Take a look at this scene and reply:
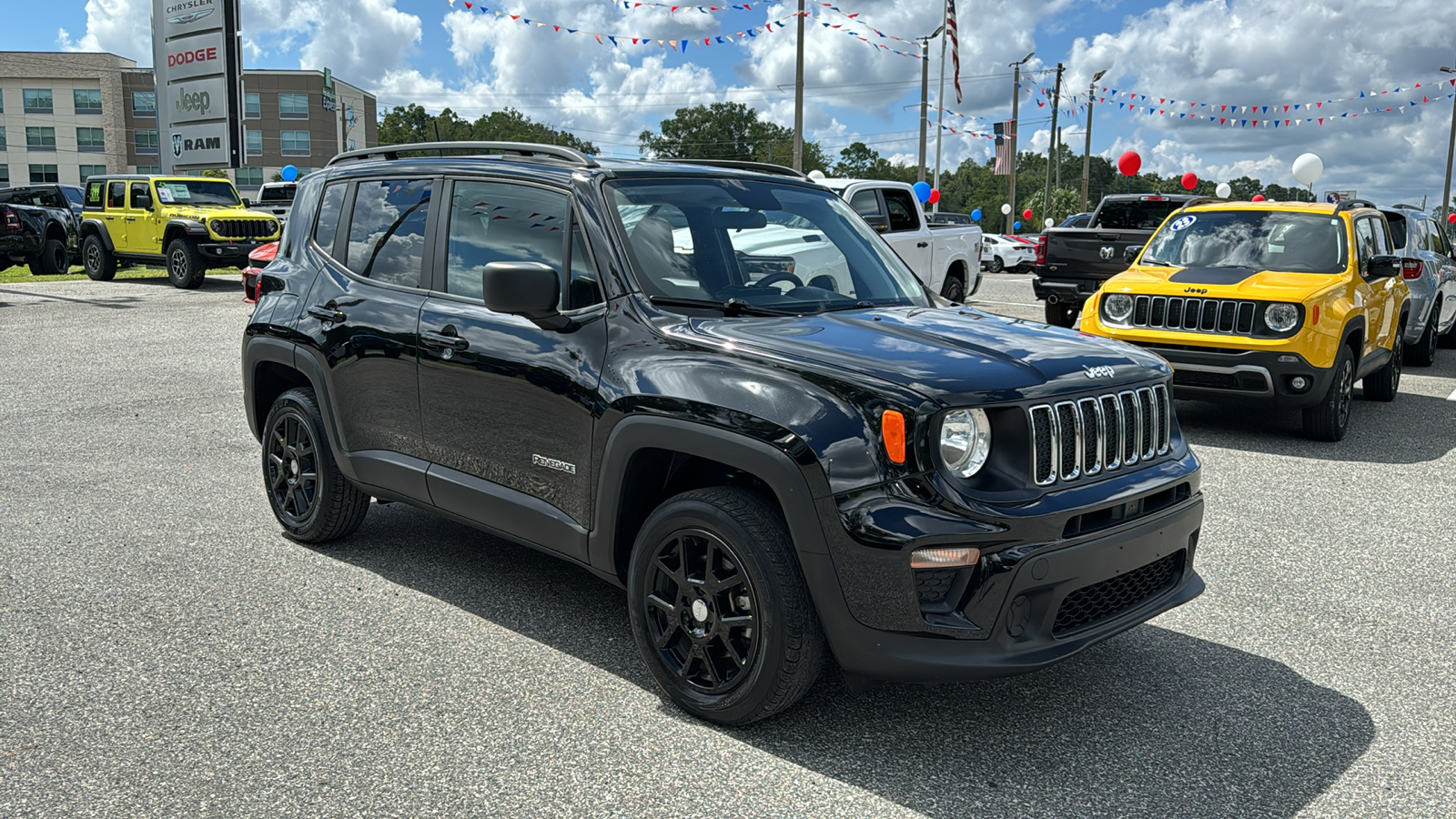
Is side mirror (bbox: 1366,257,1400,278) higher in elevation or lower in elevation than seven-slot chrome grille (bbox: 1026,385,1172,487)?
higher

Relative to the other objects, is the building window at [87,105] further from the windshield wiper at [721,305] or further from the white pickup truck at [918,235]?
the windshield wiper at [721,305]

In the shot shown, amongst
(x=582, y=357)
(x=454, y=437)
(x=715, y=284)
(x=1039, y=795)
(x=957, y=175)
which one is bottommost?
(x=1039, y=795)

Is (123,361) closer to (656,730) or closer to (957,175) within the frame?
(656,730)

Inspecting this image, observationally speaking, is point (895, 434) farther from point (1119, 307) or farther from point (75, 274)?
point (75, 274)

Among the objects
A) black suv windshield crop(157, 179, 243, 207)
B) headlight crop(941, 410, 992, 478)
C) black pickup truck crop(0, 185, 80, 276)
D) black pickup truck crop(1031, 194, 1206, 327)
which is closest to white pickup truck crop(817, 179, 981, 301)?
black pickup truck crop(1031, 194, 1206, 327)

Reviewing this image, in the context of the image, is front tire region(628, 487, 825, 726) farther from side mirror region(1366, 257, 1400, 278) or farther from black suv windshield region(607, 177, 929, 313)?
side mirror region(1366, 257, 1400, 278)

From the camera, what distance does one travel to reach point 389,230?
5000mm

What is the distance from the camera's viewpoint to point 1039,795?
10.7 feet

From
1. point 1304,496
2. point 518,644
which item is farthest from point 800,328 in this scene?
point 1304,496

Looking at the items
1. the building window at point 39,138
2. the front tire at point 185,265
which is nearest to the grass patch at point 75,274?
the front tire at point 185,265

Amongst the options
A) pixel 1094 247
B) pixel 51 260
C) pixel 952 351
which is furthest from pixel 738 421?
pixel 51 260

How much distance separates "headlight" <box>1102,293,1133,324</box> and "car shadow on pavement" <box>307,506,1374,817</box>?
4.79m

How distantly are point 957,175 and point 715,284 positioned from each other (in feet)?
468

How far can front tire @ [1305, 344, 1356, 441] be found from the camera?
841cm
